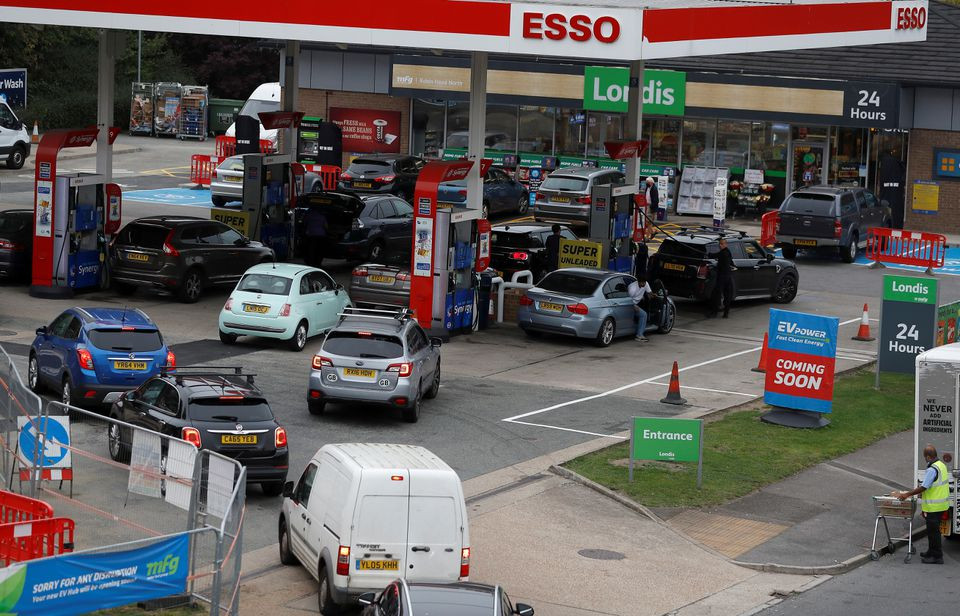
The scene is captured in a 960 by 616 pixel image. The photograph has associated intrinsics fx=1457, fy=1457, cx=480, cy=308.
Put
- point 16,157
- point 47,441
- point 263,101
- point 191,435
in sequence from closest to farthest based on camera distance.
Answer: point 47,441 → point 191,435 → point 16,157 → point 263,101

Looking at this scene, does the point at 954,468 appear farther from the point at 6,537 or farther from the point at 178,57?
the point at 178,57

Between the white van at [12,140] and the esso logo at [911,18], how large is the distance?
3139cm

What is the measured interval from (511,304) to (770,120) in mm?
20138

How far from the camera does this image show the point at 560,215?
4259 cm

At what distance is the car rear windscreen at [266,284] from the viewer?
1008 inches

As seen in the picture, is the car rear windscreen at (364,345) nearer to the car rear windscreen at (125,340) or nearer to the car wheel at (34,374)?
the car rear windscreen at (125,340)

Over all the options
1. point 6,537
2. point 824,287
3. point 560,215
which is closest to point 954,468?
point 6,537

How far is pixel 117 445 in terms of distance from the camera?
51.0 ft

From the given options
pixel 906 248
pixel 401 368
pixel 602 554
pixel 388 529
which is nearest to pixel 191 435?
pixel 388 529

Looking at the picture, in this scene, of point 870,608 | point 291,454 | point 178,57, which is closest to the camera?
point 870,608

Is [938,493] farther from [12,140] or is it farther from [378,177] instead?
[12,140]

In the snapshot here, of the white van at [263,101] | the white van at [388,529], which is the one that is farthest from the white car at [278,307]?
the white van at [263,101]

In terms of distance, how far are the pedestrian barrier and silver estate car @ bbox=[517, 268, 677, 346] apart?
41.9ft

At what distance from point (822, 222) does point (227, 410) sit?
1014 inches
